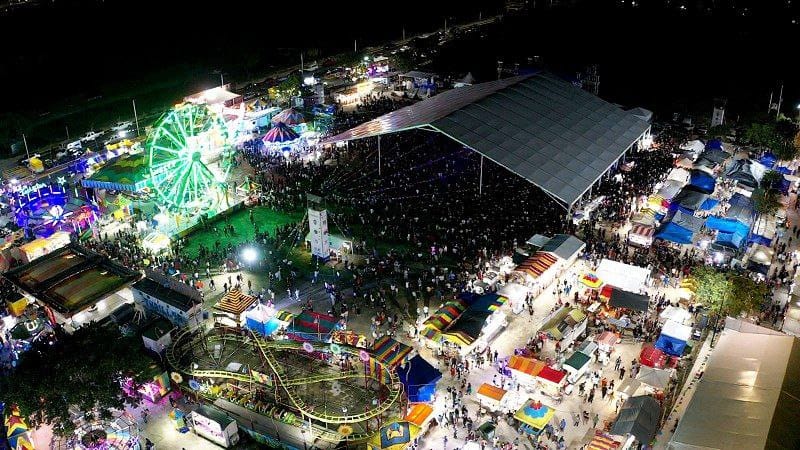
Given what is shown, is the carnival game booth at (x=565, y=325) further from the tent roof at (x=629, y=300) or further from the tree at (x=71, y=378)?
the tree at (x=71, y=378)

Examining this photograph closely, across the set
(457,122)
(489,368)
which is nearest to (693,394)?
(489,368)

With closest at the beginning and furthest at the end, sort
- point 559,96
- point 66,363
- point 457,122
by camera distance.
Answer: point 66,363
point 457,122
point 559,96

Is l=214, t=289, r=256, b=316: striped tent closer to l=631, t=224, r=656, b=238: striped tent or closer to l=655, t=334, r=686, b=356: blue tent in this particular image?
l=655, t=334, r=686, b=356: blue tent

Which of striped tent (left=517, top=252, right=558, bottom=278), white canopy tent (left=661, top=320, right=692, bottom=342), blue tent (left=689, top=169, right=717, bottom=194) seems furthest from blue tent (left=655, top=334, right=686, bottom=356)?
blue tent (left=689, top=169, right=717, bottom=194)

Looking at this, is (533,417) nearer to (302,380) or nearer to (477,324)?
(477,324)

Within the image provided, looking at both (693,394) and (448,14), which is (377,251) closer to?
(693,394)

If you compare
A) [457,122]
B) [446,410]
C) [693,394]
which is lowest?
[446,410]

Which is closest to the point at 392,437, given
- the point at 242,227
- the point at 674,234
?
the point at 242,227
